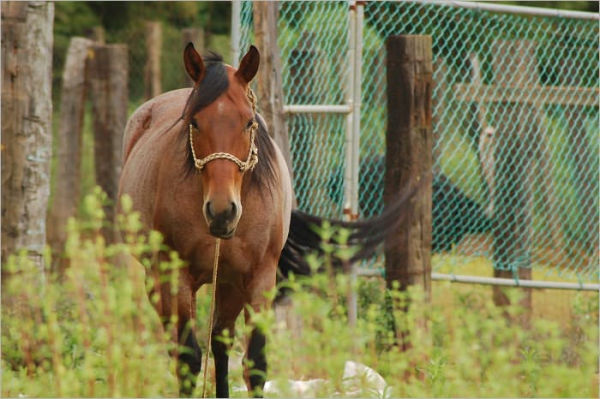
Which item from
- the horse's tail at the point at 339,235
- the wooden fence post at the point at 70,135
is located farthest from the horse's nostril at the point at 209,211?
the wooden fence post at the point at 70,135

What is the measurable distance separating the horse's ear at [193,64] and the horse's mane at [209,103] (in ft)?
0.12

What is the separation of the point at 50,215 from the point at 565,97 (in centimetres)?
688

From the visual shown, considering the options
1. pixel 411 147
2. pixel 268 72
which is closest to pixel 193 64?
pixel 268 72

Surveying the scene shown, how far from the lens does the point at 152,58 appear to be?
45.9 ft

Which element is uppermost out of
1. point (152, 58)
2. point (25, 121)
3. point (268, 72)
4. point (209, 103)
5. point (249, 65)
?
point (152, 58)

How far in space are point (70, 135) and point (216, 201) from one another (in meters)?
7.85

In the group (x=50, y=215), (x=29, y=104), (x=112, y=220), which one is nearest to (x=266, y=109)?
(x=29, y=104)

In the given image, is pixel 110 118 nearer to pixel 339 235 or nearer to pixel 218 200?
pixel 339 235

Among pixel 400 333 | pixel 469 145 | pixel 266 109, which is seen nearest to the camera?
pixel 400 333

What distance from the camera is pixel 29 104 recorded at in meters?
7.50

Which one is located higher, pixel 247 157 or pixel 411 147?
pixel 411 147

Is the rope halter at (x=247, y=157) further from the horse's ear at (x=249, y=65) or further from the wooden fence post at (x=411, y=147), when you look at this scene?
the wooden fence post at (x=411, y=147)

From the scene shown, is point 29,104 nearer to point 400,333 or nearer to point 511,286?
point 400,333

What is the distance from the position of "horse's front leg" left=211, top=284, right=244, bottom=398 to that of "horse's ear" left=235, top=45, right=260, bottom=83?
1313mm
